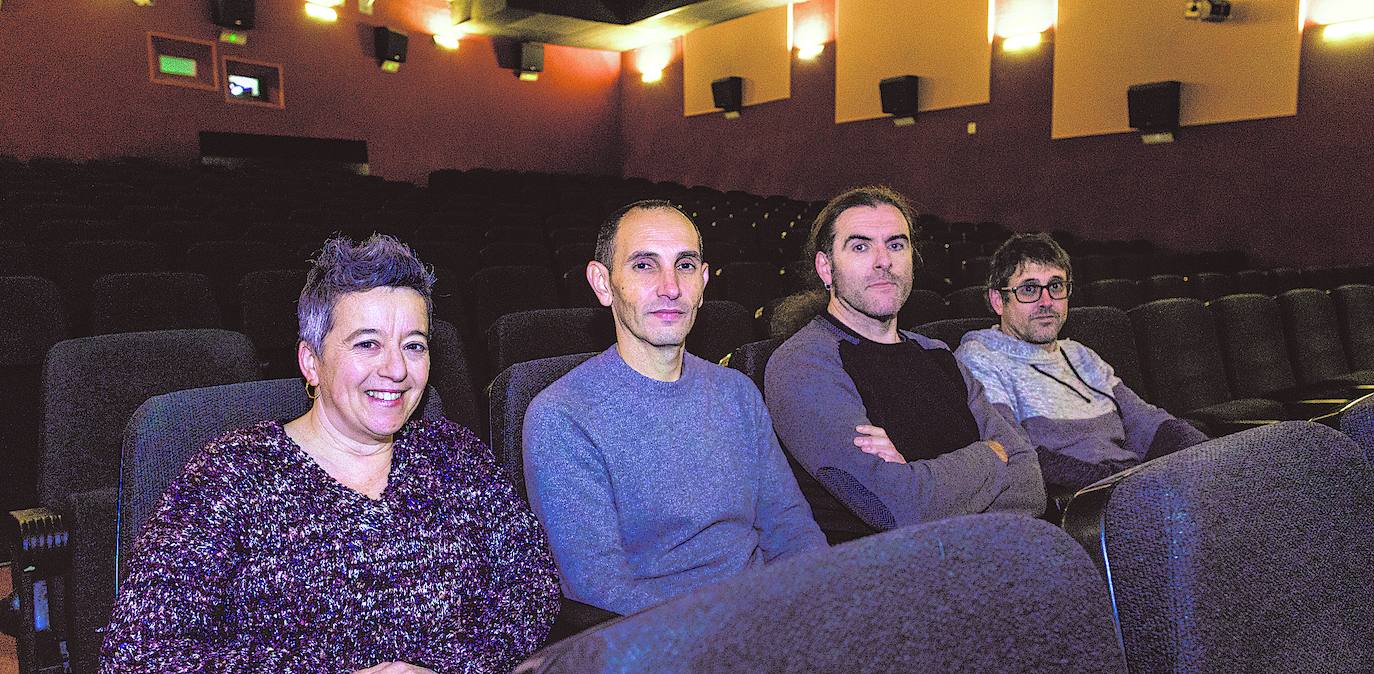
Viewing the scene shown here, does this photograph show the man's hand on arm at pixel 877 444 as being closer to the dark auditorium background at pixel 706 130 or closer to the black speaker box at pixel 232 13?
the dark auditorium background at pixel 706 130

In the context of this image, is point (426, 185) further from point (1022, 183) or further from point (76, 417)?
point (76, 417)

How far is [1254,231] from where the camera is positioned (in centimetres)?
707

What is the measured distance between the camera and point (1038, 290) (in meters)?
2.34

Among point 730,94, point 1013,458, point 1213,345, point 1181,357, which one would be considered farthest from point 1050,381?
point 730,94

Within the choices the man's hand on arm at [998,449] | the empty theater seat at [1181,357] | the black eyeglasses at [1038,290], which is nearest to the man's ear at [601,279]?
the man's hand on arm at [998,449]

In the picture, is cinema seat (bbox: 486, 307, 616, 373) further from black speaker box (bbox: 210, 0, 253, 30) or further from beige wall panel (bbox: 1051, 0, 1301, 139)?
black speaker box (bbox: 210, 0, 253, 30)

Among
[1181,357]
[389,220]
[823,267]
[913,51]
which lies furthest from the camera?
[913,51]

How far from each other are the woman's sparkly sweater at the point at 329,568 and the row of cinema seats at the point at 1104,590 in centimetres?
87

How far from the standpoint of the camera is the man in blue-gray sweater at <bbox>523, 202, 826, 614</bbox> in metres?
1.42

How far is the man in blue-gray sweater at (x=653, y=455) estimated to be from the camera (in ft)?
4.65

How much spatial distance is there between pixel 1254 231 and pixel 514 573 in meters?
7.85

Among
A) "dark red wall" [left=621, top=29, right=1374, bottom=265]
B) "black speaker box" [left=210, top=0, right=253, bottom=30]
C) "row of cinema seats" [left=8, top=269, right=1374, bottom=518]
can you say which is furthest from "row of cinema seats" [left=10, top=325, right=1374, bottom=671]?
"black speaker box" [left=210, top=0, right=253, bottom=30]

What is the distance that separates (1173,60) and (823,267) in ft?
23.1

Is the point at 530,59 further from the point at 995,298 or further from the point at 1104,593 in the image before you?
the point at 1104,593
